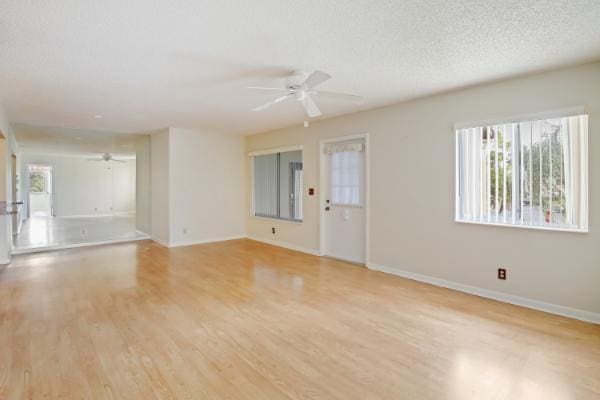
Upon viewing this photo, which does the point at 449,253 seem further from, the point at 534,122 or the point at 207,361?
the point at 207,361

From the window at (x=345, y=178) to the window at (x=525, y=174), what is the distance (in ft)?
5.10

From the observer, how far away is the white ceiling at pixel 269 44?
1.99 meters

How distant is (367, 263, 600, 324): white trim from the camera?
288 centimetres

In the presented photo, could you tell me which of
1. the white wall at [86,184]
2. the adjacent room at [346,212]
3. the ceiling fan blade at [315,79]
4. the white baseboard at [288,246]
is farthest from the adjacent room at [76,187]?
the ceiling fan blade at [315,79]

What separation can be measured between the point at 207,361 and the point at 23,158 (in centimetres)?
1164

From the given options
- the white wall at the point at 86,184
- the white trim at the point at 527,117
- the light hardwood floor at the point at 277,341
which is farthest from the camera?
the white wall at the point at 86,184

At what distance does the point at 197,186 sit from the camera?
21.1ft

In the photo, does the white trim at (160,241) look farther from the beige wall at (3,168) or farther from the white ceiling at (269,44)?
the white ceiling at (269,44)

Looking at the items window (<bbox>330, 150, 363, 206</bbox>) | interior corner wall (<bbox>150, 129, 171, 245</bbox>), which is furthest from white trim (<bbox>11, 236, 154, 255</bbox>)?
window (<bbox>330, 150, 363, 206</bbox>)

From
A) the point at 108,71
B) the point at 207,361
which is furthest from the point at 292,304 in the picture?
the point at 108,71

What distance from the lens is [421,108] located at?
13.1ft

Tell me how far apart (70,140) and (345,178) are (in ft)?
22.4

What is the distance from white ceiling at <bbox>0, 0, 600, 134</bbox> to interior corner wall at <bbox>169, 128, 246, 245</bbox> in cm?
233

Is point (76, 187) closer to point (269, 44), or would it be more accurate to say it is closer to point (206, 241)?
point (206, 241)
